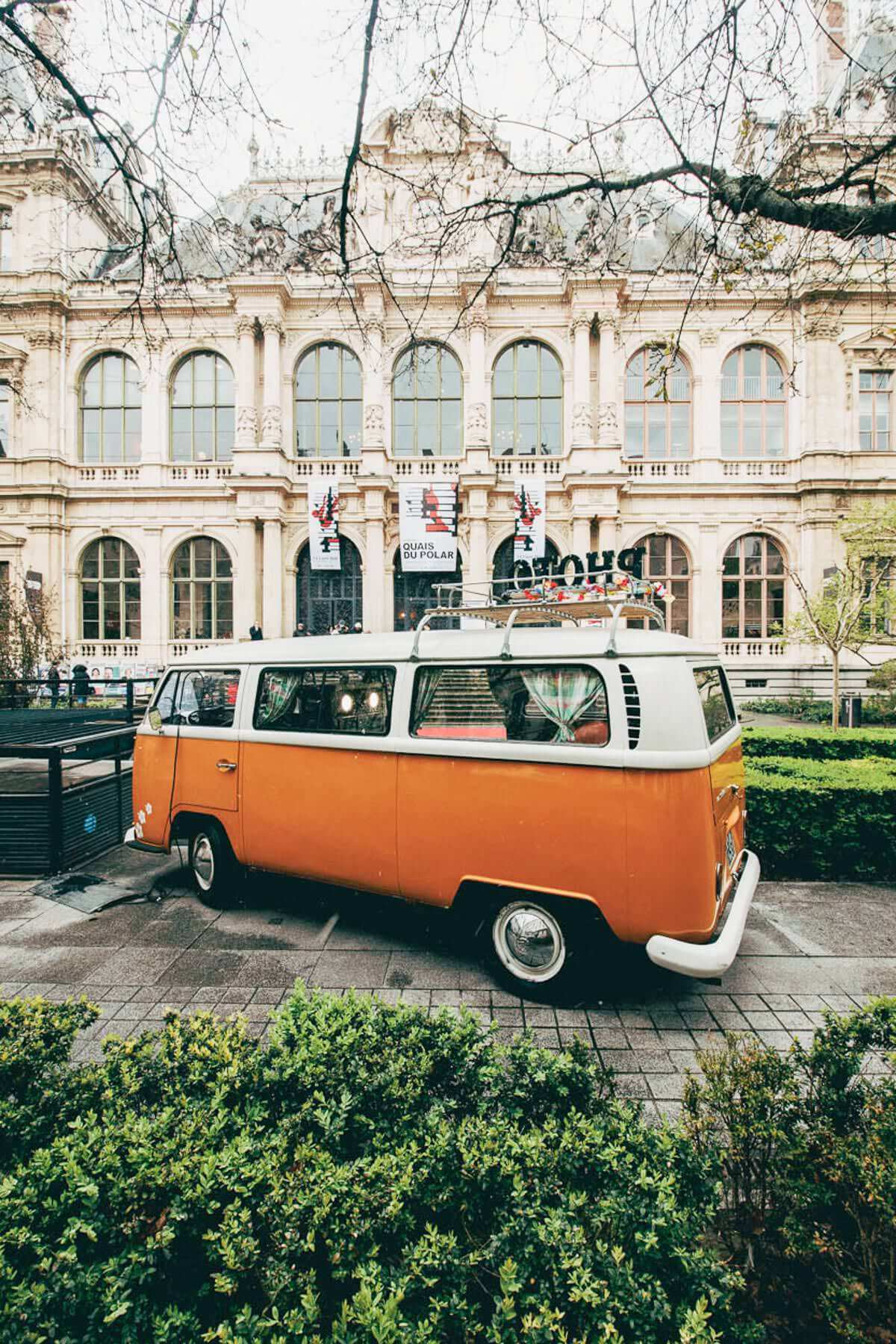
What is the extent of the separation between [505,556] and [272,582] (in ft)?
29.6

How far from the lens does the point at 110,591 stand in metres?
24.2

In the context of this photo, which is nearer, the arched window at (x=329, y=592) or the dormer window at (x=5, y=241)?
the dormer window at (x=5, y=241)

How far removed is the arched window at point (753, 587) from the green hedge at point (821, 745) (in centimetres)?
1615

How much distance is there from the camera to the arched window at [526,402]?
23.1 meters

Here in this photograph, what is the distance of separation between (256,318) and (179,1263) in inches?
1026

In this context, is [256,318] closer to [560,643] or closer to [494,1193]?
[560,643]

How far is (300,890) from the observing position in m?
5.86

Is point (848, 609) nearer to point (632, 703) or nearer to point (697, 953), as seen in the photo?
point (632, 703)

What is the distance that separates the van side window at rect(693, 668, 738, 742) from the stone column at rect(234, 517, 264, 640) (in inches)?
783

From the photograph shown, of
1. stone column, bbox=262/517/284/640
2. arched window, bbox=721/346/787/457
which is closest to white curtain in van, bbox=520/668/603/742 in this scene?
stone column, bbox=262/517/284/640

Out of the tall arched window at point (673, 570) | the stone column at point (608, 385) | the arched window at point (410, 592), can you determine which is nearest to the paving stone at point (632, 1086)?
the arched window at point (410, 592)

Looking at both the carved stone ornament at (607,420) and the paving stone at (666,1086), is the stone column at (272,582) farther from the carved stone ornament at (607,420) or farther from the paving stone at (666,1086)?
the paving stone at (666,1086)

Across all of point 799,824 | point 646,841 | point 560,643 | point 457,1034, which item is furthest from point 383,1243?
point 799,824

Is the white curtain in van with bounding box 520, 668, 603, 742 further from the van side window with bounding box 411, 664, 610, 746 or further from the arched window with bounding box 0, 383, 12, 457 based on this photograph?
the arched window with bounding box 0, 383, 12, 457
